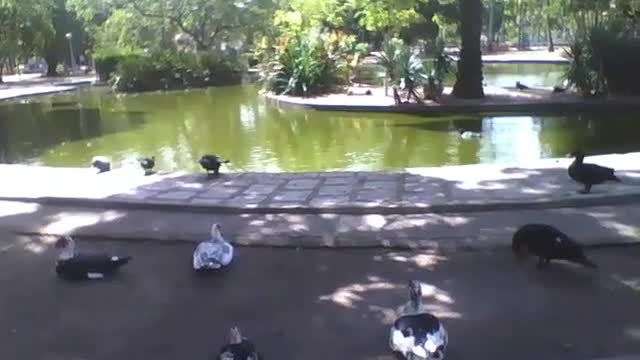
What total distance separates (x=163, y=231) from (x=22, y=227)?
1.79 metres

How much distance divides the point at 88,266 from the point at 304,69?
17.6 metres

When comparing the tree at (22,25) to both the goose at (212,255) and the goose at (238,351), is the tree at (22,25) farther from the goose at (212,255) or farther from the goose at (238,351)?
the goose at (238,351)

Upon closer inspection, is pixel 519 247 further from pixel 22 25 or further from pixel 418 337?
pixel 22 25

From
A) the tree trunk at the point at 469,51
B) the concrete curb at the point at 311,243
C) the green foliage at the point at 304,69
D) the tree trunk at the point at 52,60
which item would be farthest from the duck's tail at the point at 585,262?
the tree trunk at the point at 52,60

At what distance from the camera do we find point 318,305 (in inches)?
245

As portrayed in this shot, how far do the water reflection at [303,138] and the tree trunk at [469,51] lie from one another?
10.1 ft

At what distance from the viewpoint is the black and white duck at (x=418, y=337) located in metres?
4.73

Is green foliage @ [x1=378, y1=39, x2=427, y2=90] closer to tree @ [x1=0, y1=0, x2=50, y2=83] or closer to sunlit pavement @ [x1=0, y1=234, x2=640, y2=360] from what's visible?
sunlit pavement @ [x1=0, y1=234, x2=640, y2=360]

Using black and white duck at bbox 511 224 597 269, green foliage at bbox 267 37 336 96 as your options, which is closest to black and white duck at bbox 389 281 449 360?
black and white duck at bbox 511 224 597 269

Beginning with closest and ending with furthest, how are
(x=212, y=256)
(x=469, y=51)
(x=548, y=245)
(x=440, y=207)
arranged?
(x=548, y=245) < (x=212, y=256) < (x=440, y=207) < (x=469, y=51)

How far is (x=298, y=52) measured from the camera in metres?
24.4

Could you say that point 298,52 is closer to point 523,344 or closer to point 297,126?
point 297,126

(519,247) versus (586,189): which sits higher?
(586,189)

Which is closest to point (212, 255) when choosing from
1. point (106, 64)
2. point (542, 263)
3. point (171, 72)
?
point (542, 263)
